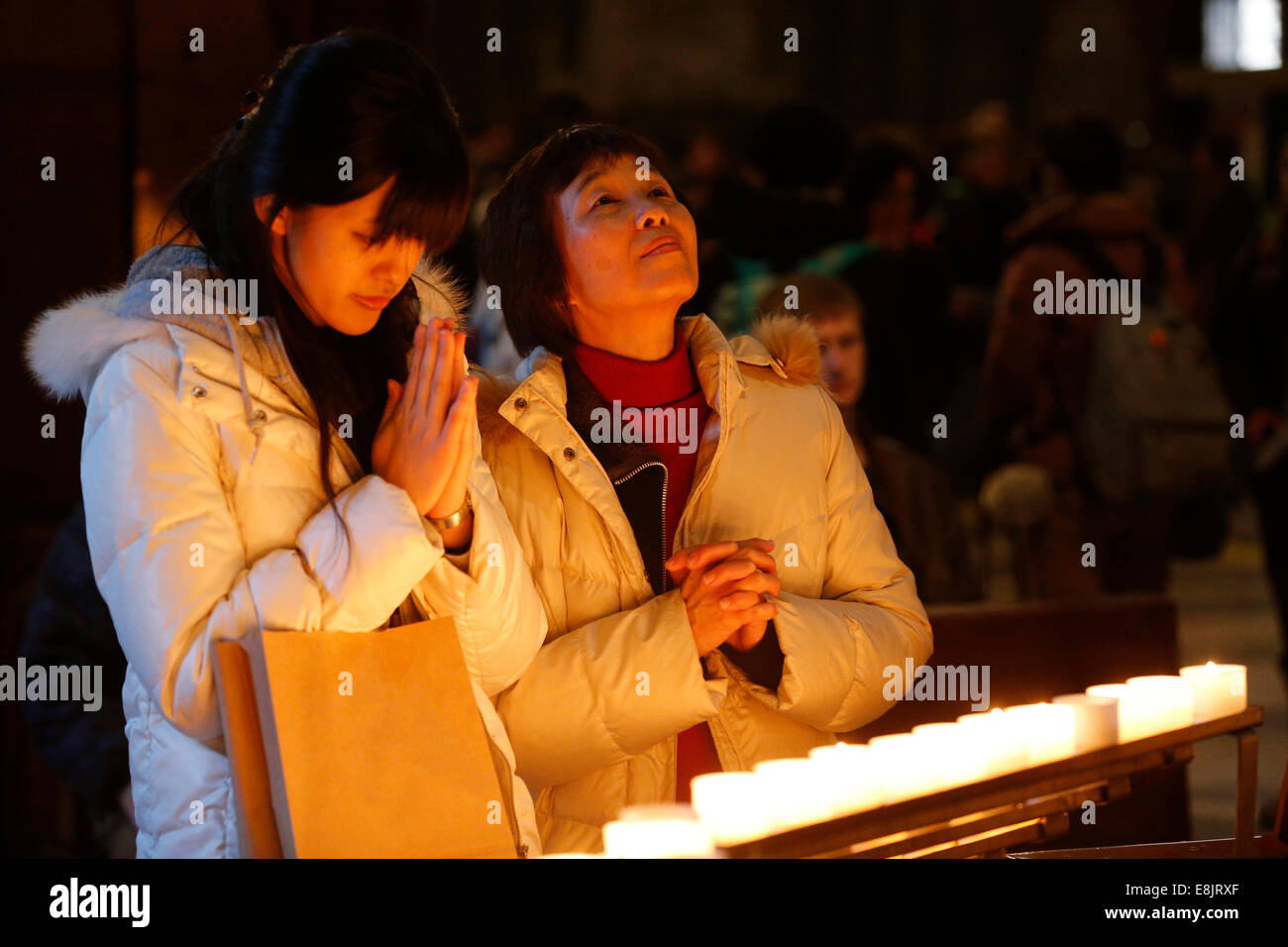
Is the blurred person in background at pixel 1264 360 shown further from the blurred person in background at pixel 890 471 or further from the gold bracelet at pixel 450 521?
the gold bracelet at pixel 450 521

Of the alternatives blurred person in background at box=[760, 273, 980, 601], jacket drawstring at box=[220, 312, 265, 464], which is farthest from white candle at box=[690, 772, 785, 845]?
blurred person in background at box=[760, 273, 980, 601]

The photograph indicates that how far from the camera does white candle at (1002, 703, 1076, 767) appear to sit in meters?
2.04

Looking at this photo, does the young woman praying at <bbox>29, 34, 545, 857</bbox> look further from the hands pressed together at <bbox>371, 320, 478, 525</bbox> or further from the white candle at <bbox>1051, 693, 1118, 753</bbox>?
the white candle at <bbox>1051, 693, 1118, 753</bbox>

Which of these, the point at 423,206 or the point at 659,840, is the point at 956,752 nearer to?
the point at 659,840

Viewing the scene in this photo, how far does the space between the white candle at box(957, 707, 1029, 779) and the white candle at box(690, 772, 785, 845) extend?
0.37 m

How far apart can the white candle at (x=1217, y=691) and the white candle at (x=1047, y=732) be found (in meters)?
0.29

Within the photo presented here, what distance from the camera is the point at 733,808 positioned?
5.61 feet

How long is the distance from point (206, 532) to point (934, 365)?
12.6 feet

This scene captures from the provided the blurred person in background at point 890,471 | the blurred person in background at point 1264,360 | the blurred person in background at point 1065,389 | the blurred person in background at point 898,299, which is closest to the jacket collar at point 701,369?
the blurred person in background at point 890,471

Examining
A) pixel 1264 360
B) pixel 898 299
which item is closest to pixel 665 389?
pixel 898 299

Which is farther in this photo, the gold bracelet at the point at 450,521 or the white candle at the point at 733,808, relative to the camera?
the gold bracelet at the point at 450,521

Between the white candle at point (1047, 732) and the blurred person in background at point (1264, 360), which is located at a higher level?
the blurred person in background at point (1264, 360)

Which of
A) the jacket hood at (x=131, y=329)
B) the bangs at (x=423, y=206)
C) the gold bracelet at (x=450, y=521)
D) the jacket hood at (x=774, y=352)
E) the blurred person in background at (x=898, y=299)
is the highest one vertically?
the blurred person in background at (x=898, y=299)

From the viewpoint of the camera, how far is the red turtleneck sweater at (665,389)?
258 centimetres
